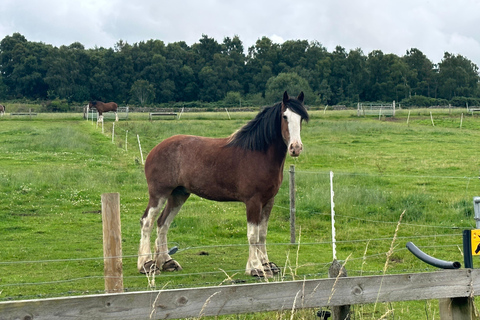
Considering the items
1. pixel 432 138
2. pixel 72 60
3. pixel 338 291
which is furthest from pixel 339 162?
pixel 72 60

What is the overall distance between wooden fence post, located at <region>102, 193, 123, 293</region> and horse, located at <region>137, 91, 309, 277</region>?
103 inches

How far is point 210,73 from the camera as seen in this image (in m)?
96.9

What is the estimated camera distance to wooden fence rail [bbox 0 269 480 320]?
3.89m

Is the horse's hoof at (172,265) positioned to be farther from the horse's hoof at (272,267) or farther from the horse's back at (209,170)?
the horse's hoof at (272,267)

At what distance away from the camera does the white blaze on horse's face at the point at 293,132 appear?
8.64 m

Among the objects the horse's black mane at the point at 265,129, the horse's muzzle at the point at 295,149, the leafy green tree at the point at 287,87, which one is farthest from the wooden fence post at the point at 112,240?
the leafy green tree at the point at 287,87

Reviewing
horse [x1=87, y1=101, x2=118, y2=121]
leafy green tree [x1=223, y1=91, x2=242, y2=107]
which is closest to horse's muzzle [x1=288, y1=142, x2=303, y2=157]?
horse [x1=87, y1=101, x2=118, y2=121]

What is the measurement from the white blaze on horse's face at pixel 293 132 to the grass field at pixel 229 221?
1.53m

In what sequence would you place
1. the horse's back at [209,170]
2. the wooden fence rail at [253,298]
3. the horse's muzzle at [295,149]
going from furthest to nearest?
the horse's back at [209,170], the horse's muzzle at [295,149], the wooden fence rail at [253,298]

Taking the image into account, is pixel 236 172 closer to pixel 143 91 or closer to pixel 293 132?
pixel 293 132

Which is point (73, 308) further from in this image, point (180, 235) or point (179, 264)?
point (180, 235)

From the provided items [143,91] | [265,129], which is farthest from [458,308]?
[143,91]

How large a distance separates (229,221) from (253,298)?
30.0 ft

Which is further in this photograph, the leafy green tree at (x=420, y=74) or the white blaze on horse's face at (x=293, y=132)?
the leafy green tree at (x=420, y=74)
